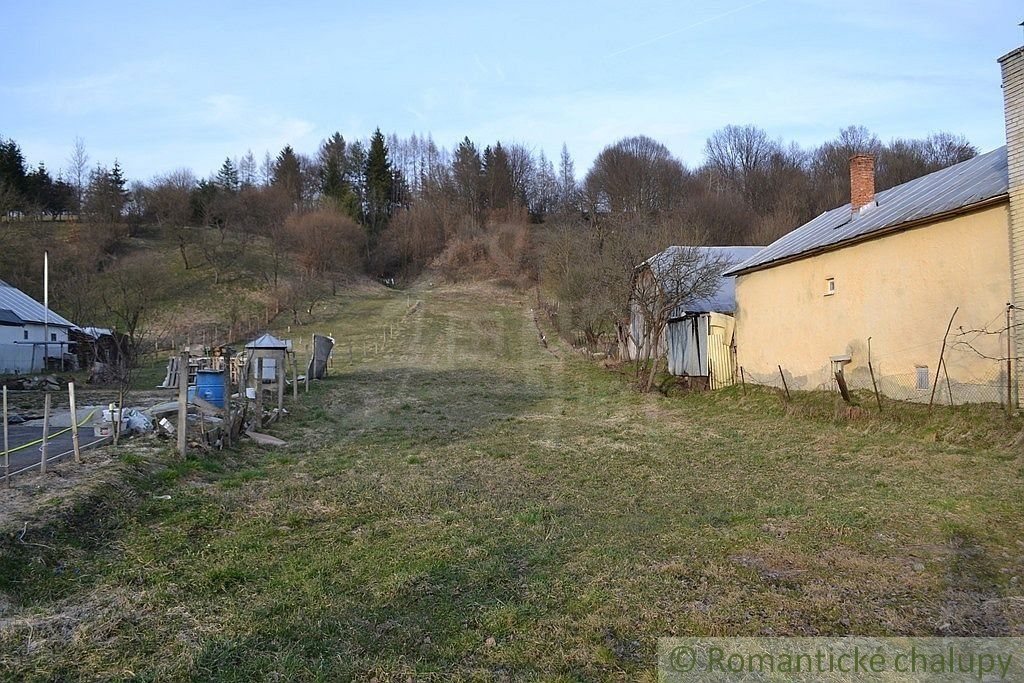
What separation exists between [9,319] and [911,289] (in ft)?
105

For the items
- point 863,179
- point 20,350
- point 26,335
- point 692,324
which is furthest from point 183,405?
point 26,335

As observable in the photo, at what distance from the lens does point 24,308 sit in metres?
31.2

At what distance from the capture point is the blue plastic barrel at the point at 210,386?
14.6 meters

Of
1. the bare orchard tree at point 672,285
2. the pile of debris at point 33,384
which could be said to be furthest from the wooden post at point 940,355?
the pile of debris at point 33,384

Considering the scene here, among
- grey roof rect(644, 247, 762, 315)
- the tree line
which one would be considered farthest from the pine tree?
grey roof rect(644, 247, 762, 315)

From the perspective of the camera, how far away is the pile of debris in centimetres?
2133

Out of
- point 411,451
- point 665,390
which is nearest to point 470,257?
point 665,390

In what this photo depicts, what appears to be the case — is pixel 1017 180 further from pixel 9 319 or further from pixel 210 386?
pixel 9 319

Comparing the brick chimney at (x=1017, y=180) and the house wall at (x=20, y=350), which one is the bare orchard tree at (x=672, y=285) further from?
the house wall at (x=20, y=350)

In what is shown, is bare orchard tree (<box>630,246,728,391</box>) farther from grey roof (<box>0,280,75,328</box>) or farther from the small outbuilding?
grey roof (<box>0,280,75,328</box>)

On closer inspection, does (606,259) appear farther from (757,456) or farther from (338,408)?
(757,456)

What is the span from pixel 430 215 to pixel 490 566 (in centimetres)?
6161

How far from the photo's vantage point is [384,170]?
7088 cm

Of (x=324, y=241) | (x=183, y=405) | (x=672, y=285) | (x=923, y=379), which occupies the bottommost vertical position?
(x=923, y=379)
